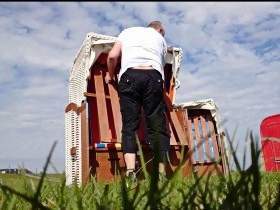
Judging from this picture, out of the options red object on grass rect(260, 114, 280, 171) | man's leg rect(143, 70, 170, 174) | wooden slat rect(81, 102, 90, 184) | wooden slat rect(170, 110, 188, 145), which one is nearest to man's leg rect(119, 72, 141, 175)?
man's leg rect(143, 70, 170, 174)

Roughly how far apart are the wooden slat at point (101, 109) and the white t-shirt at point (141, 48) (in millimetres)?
1248

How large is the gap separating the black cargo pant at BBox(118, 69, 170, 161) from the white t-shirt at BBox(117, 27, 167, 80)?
8 cm

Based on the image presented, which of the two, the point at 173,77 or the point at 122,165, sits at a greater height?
the point at 173,77

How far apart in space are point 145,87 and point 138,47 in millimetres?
383

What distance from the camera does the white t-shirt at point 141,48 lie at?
3.72 m

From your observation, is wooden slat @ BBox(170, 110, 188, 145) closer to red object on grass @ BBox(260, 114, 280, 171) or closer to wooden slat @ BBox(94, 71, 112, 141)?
wooden slat @ BBox(94, 71, 112, 141)

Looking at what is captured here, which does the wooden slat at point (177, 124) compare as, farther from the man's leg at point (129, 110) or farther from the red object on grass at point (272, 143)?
the red object on grass at point (272, 143)

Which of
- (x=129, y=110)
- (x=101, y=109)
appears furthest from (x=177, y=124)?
(x=129, y=110)

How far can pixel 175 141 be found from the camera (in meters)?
5.30

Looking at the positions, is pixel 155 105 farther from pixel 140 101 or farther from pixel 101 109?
pixel 101 109

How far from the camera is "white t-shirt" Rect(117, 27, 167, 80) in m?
3.72

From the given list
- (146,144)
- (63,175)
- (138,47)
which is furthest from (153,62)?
(63,175)

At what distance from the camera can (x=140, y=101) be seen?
12.6 ft

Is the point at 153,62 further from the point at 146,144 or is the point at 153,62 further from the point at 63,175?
the point at 63,175
